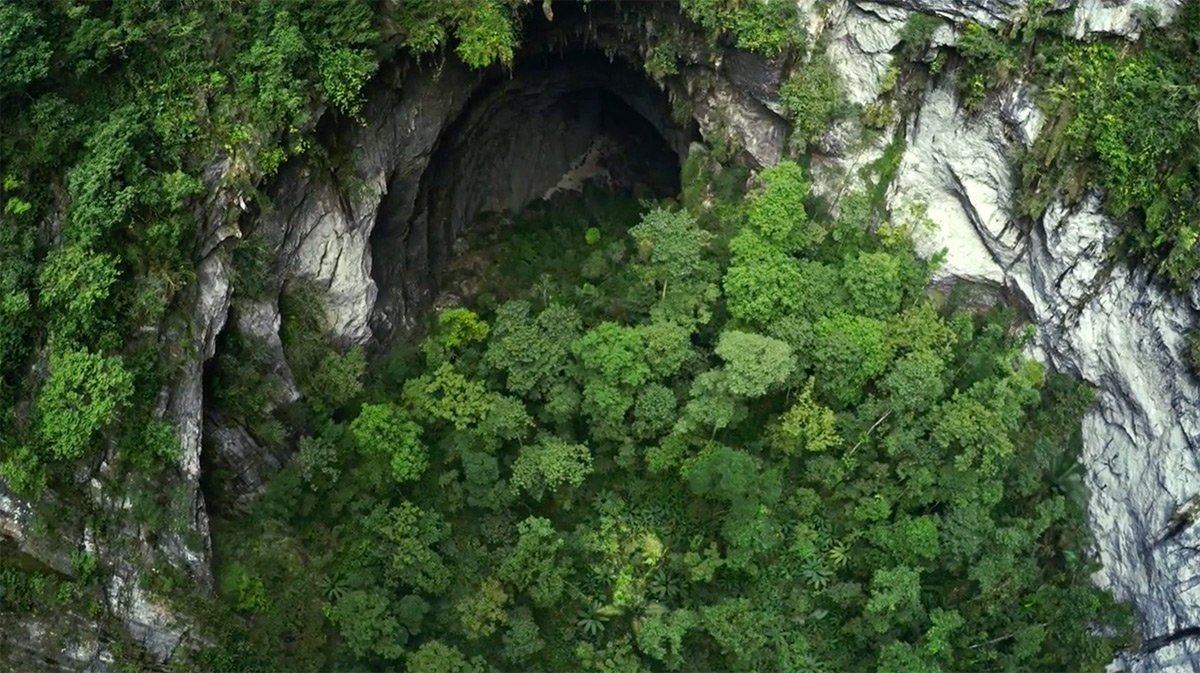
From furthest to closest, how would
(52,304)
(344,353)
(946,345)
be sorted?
(344,353) < (946,345) < (52,304)

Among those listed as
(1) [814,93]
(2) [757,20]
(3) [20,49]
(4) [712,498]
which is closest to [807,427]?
(4) [712,498]

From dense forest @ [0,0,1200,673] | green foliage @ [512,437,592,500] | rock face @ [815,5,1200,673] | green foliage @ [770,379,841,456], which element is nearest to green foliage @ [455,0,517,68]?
dense forest @ [0,0,1200,673]

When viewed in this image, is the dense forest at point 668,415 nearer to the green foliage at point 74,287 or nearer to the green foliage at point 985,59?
the green foliage at point 985,59

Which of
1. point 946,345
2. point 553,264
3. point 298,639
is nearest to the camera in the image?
point 298,639

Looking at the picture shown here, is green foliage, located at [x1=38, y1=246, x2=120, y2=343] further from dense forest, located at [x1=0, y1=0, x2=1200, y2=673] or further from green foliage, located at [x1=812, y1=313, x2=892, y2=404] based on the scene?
green foliage, located at [x1=812, y1=313, x2=892, y2=404]

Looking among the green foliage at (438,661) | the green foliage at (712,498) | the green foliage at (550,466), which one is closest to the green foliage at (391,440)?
the green foliage at (712,498)

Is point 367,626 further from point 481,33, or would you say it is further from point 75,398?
point 481,33

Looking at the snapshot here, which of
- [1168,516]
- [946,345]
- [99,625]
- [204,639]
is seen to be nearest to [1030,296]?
[946,345]

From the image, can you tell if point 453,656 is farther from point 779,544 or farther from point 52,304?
point 52,304
